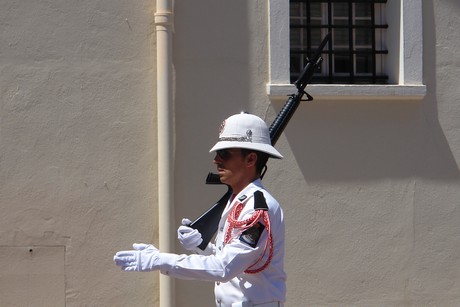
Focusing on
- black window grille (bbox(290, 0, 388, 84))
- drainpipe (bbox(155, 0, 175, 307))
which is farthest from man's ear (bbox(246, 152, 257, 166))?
black window grille (bbox(290, 0, 388, 84))

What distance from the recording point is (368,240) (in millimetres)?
8438

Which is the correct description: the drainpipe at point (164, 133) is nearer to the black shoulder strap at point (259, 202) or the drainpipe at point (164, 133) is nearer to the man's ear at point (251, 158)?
the man's ear at point (251, 158)

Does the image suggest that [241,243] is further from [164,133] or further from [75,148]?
[75,148]

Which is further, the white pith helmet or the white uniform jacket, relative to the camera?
the white pith helmet

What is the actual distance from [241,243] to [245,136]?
0.58m

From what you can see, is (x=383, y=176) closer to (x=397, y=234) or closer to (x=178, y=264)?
(x=397, y=234)

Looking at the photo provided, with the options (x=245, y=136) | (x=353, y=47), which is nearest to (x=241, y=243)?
(x=245, y=136)

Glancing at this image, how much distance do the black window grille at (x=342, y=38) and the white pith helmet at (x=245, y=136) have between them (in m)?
3.46

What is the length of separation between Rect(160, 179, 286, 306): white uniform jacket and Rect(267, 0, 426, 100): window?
3208 mm

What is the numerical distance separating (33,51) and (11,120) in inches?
22.1

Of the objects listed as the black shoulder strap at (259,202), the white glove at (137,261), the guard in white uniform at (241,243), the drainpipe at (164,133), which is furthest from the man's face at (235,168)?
the drainpipe at (164,133)

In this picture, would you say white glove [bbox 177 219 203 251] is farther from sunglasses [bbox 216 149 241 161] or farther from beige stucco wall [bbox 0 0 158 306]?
beige stucco wall [bbox 0 0 158 306]

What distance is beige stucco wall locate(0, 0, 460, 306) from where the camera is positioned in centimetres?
805

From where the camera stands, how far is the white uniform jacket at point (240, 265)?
490 cm
